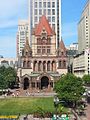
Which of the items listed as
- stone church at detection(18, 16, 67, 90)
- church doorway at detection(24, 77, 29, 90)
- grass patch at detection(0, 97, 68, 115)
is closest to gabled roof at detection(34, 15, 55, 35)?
stone church at detection(18, 16, 67, 90)

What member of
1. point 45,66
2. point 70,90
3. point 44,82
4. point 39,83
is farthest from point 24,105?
point 45,66

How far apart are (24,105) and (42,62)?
5250 cm

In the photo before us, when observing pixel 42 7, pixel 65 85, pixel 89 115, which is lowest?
pixel 89 115

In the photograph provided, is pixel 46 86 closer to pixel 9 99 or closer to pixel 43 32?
pixel 43 32

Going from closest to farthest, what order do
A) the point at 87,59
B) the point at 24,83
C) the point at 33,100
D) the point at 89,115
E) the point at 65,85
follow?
1. the point at 89,115
2. the point at 65,85
3. the point at 33,100
4. the point at 24,83
5. the point at 87,59

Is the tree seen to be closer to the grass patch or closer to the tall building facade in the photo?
the grass patch

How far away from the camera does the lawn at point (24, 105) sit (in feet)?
256

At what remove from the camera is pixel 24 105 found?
290ft

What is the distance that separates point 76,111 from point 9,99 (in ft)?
87.8

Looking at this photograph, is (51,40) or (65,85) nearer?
(65,85)

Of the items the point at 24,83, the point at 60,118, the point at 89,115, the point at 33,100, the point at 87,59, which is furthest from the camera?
the point at 87,59

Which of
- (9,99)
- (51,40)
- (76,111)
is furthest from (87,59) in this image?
(76,111)

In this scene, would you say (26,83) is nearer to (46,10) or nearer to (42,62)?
(42,62)

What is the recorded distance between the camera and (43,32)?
14375 cm
